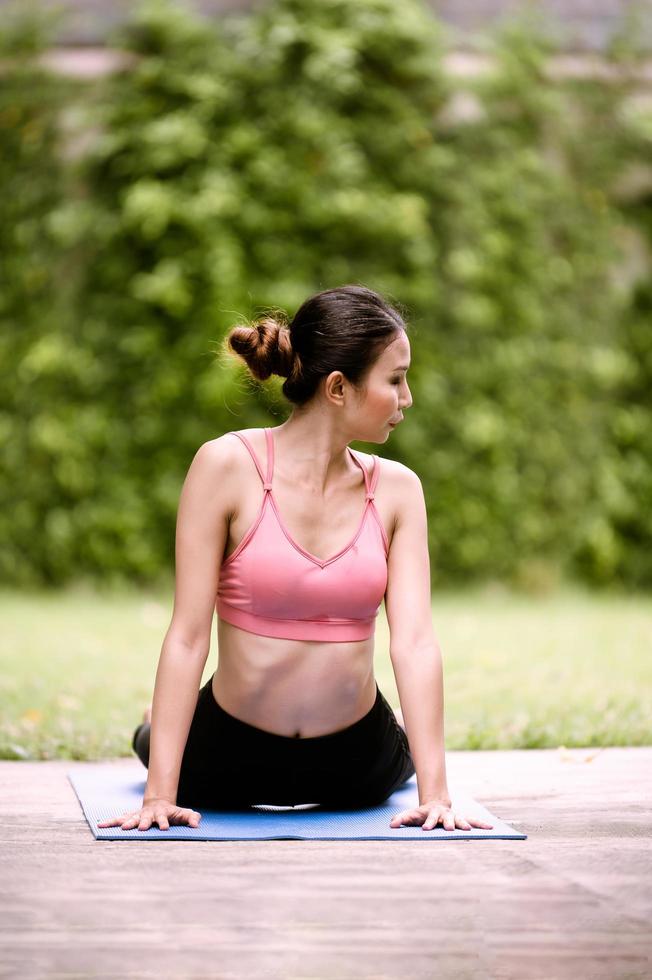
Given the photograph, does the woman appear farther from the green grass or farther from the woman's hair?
the green grass

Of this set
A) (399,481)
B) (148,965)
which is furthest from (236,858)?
(399,481)

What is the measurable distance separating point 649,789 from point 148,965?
1.45m

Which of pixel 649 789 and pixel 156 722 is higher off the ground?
pixel 156 722

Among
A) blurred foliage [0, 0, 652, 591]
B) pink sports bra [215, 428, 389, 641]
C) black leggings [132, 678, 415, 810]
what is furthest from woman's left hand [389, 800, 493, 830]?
blurred foliage [0, 0, 652, 591]

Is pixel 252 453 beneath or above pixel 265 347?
beneath

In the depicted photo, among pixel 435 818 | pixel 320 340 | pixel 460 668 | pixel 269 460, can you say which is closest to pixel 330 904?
pixel 435 818

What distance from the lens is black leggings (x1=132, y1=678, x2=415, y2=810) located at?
247 centimetres

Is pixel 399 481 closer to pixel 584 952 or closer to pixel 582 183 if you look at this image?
pixel 584 952

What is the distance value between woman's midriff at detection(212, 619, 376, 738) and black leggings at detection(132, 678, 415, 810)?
0.09 feet

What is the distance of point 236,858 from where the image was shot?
206 cm

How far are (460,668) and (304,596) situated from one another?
2.65 meters

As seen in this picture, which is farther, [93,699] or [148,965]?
[93,699]

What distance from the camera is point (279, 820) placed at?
2.40 m

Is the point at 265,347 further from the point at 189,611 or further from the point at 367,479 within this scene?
the point at 189,611
